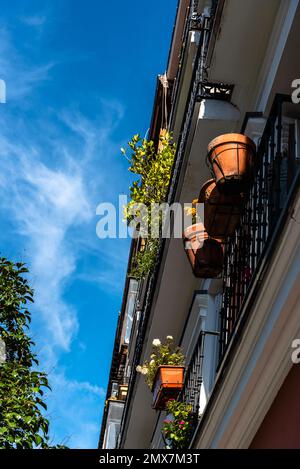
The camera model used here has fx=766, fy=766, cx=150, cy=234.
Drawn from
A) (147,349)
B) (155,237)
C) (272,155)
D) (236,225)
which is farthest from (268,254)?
(147,349)

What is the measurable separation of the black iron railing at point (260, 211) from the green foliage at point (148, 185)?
3573 millimetres

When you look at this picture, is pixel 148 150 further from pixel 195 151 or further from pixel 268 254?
pixel 268 254

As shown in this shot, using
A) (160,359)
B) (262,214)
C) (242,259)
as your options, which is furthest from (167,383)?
(262,214)

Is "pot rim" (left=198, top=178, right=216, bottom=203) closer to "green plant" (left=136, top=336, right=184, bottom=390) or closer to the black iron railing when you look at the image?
the black iron railing

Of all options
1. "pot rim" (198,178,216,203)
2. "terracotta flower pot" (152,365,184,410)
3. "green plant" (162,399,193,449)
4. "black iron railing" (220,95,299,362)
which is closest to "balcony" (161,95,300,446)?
"black iron railing" (220,95,299,362)

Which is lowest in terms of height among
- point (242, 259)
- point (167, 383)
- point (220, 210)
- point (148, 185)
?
point (242, 259)

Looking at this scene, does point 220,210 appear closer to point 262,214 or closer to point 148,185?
point 262,214

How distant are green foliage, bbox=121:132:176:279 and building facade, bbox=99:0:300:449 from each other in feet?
2.20

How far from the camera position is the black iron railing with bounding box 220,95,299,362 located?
6086 mm

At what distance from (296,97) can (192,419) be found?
4298 mm

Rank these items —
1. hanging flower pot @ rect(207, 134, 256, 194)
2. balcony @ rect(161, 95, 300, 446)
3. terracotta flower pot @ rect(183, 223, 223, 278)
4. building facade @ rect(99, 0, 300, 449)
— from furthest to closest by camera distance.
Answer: terracotta flower pot @ rect(183, 223, 223, 278)
hanging flower pot @ rect(207, 134, 256, 194)
balcony @ rect(161, 95, 300, 446)
building facade @ rect(99, 0, 300, 449)

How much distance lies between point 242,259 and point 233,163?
105 centimetres

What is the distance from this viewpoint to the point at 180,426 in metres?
9.46

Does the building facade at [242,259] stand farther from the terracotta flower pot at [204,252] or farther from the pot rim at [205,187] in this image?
the pot rim at [205,187]
